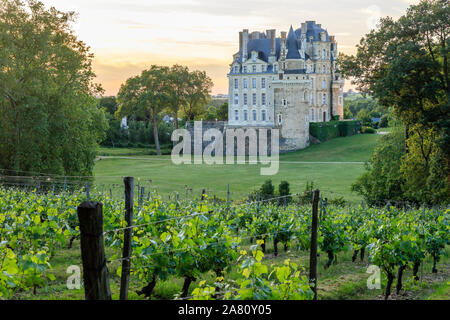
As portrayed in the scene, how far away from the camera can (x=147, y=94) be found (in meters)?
68.0

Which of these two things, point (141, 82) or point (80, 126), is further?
point (141, 82)

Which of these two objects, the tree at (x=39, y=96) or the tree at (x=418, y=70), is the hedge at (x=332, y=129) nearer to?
the tree at (x=418, y=70)

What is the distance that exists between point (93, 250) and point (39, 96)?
24968 millimetres

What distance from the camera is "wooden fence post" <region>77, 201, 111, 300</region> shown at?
490cm

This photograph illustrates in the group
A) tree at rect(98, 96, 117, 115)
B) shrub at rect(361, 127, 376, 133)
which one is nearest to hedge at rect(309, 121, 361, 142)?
shrub at rect(361, 127, 376, 133)

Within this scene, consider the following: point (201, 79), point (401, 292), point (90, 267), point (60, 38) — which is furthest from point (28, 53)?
point (201, 79)

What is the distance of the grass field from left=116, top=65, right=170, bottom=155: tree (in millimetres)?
4949

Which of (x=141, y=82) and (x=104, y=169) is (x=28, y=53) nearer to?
(x=104, y=169)

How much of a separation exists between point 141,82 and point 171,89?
151 inches

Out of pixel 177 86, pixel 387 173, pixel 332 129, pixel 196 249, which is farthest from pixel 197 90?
pixel 196 249

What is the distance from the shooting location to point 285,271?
5.81 m

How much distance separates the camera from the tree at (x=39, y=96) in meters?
27.4

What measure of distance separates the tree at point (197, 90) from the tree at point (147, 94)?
3.51 metres

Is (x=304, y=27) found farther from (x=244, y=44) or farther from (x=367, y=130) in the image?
(x=367, y=130)
